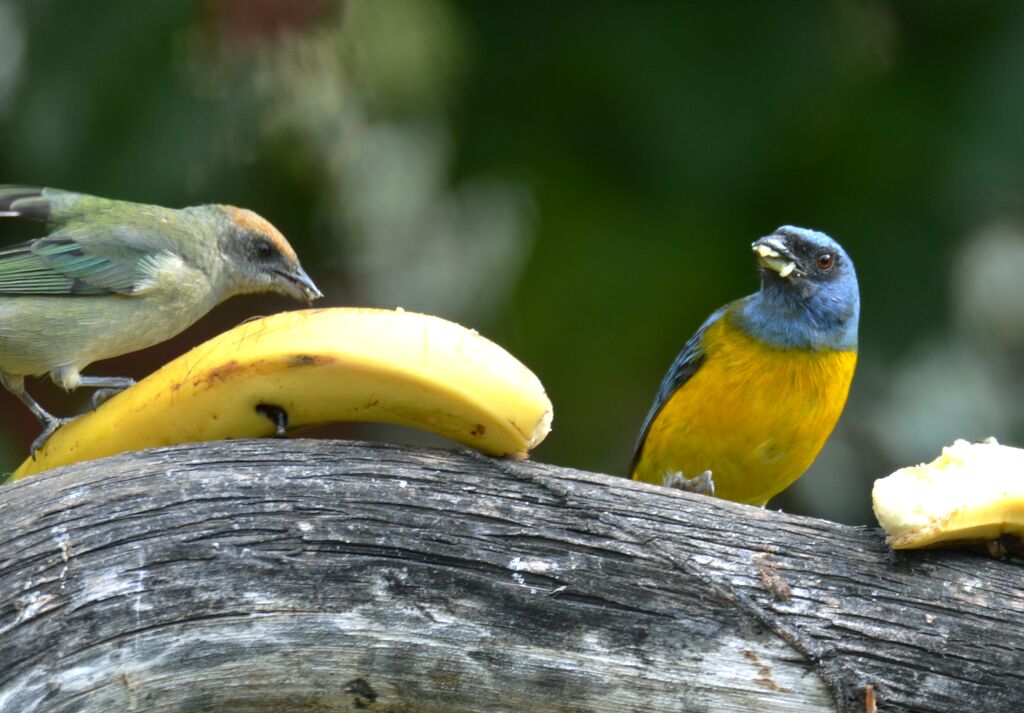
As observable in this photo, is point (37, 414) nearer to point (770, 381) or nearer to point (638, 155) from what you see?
point (770, 381)

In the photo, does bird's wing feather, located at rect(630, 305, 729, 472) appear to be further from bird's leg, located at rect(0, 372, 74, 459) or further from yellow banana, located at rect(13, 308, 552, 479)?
bird's leg, located at rect(0, 372, 74, 459)

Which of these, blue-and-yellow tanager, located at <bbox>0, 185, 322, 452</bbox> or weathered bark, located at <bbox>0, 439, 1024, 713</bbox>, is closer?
weathered bark, located at <bbox>0, 439, 1024, 713</bbox>

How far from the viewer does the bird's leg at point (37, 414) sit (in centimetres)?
373

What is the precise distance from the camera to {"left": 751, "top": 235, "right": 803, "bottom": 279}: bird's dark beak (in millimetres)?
4758

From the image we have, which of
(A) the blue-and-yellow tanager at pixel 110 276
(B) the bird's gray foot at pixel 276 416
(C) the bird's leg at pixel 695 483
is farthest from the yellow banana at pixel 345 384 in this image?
(C) the bird's leg at pixel 695 483

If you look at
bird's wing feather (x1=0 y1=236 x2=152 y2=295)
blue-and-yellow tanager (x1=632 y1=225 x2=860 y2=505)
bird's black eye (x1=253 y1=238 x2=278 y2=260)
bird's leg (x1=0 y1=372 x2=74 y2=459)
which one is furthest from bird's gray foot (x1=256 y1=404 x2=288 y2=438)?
blue-and-yellow tanager (x1=632 y1=225 x2=860 y2=505)

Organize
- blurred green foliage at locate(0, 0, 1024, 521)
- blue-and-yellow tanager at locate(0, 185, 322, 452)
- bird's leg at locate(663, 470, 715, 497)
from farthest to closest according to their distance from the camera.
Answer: blurred green foliage at locate(0, 0, 1024, 521)
bird's leg at locate(663, 470, 715, 497)
blue-and-yellow tanager at locate(0, 185, 322, 452)

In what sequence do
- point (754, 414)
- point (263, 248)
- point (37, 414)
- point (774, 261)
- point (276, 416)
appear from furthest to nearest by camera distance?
point (774, 261) < point (754, 414) < point (263, 248) < point (37, 414) < point (276, 416)

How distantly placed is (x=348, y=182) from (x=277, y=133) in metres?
0.57

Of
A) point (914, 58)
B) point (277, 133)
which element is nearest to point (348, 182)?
point (277, 133)

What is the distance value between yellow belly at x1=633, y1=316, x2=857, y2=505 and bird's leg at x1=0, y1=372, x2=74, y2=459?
83.5 inches

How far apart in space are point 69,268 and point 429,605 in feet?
5.91

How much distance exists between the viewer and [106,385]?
401 centimetres

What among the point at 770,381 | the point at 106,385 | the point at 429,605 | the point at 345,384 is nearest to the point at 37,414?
the point at 106,385
